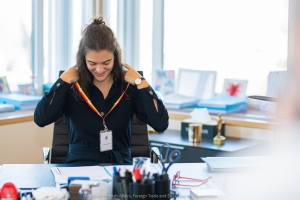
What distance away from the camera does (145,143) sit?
2.88 metres

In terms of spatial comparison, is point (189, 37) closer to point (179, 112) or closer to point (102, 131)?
point (179, 112)

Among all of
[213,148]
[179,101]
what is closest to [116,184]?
[213,148]

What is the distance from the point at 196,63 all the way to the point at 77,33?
3.34 ft

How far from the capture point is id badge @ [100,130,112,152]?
98.7 inches

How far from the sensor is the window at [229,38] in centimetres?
399

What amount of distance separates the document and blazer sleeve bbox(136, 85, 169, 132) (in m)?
0.47

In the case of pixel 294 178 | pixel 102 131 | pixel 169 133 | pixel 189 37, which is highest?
pixel 189 37

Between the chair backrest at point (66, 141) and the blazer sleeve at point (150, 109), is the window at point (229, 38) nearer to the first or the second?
the chair backrest at point (66, 141)

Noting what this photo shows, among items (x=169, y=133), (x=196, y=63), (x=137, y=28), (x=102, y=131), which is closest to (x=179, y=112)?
(x=169, y=133)

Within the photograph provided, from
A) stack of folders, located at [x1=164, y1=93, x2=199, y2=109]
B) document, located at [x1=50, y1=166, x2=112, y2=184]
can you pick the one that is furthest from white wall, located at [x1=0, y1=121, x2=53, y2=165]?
document, located at [x1=50, y1=166, x2=112, y2=184]

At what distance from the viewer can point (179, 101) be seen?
164 inches

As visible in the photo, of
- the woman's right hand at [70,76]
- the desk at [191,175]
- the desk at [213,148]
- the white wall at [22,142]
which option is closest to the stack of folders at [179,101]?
the desk at [213,148]

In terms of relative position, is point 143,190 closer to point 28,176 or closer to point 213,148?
point 28,176

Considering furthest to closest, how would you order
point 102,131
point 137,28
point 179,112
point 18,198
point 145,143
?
point 137,28
point 179,112
point 145,143
point 102,131
point 18,198
